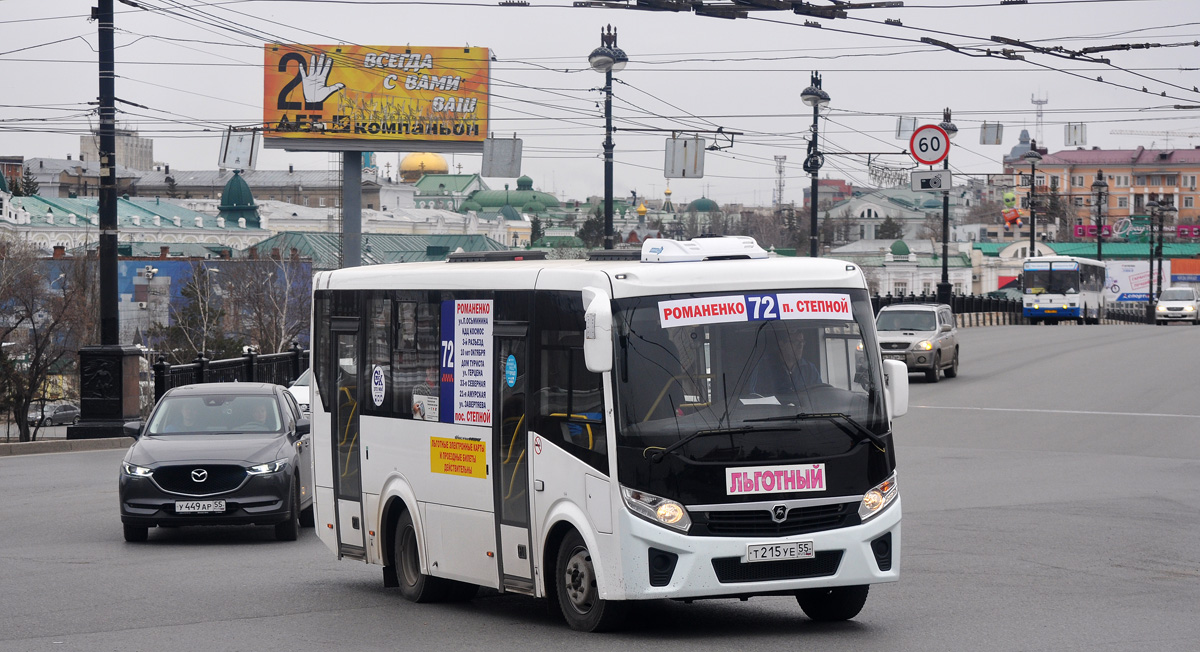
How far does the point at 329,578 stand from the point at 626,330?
444 cm

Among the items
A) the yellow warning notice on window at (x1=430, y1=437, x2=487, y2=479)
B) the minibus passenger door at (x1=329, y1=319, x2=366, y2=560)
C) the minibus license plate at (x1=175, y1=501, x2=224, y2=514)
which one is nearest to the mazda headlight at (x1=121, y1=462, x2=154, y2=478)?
the minibus license plate at (x1=175, y1=501, x2=224, y2=514)

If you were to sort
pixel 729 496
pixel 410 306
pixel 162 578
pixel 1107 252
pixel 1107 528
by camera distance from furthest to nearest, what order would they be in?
pixel 1107 252, pixel 1107 528, pixel 162 578, pixel 410 306, pixel 729 496

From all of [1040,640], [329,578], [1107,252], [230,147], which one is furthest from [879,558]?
[1107,252]

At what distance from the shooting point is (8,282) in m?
62.8

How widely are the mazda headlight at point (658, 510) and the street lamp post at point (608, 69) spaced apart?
2023 cm

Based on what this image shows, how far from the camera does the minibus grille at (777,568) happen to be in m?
8.02

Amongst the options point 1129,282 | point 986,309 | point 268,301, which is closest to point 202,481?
point 986,309

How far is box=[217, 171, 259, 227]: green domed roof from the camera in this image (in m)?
138

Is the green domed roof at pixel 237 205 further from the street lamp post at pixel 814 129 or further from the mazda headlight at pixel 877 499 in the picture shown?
the mazda headlight at pixel 877 499

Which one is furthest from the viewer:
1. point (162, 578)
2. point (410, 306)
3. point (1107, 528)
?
point (1107, 528)

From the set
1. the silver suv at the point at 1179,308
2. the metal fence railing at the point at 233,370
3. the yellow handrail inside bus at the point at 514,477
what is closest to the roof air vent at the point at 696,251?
A: the yellow handrail inside bus at the point at 514,477

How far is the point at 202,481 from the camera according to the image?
1353 cm

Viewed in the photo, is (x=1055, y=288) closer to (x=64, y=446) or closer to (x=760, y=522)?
(x=64, y=446)

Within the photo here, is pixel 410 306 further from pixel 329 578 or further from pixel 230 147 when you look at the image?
pixel 230 147
